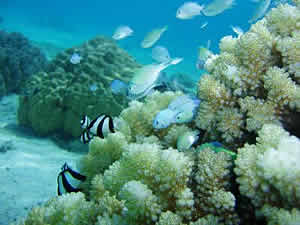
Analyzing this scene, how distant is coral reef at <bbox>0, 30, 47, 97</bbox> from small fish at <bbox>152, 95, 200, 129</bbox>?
29.0 ft

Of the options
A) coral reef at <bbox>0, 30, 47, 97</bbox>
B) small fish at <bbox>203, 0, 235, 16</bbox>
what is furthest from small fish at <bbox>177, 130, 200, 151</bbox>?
coral reef at <bbox>0, 30, 47, 97</bbox>

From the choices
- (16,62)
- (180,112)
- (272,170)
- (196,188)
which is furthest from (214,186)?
(16,62)

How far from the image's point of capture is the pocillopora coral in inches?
71.6

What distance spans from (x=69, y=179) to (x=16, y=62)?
369 inches

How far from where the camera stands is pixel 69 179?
242 cm

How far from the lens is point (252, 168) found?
1.37 m

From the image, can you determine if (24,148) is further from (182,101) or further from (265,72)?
(265,72)

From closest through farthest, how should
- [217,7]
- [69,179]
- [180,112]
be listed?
[180,112] → [69,179] → [217,7]

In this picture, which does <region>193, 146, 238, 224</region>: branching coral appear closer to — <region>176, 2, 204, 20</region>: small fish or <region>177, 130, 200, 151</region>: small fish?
<region>177, 130, 200, 151</region>: small fish

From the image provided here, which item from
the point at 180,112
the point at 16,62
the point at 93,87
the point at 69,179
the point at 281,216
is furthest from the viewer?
the point at 16,62

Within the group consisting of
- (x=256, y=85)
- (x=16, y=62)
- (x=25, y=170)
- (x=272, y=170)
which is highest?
(x=16, y=62)

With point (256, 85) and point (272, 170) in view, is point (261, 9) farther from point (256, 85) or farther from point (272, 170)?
point (272, 170)

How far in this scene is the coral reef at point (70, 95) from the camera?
6.91 meters

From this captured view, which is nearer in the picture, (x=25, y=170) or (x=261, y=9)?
(x=261, y=9)
